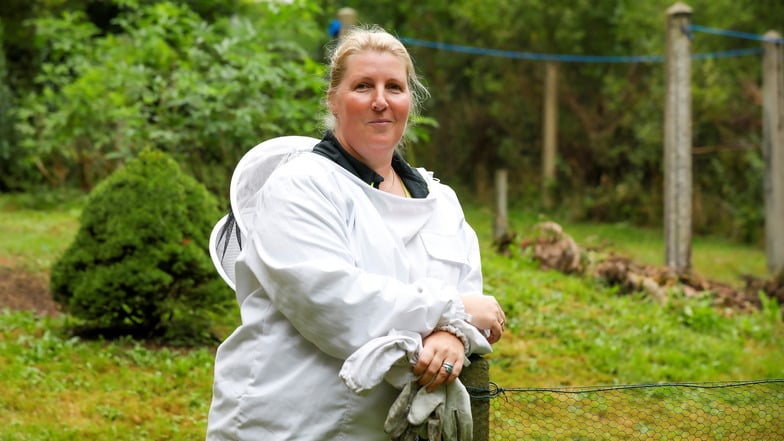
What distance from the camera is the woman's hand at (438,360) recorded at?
7.20 ft

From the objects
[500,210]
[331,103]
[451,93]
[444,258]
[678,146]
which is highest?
[331,103]

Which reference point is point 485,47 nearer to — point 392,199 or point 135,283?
point 135,283

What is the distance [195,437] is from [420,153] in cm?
1357

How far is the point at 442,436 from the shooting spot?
2.25 metres

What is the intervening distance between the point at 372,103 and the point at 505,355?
391cm

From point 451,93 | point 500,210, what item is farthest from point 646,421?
point 451,93

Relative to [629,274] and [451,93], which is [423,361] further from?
[451,93]

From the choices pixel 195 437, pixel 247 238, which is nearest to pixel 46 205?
pixel 195 437

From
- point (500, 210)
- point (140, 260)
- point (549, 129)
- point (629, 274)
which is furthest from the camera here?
point (549, 129)

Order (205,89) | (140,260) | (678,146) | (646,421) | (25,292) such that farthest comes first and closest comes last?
1. (678,146)
2. (205,89)
3. (25,292)
4. (140,260)
5. (646,421)

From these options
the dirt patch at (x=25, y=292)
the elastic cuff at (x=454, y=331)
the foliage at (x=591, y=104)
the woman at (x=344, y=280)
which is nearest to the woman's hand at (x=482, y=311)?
the woman at (x=344, y=280)

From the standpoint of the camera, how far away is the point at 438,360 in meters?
2.20

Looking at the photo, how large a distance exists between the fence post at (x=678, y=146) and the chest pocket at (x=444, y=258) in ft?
22.2

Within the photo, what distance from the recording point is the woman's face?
7.97 feet
